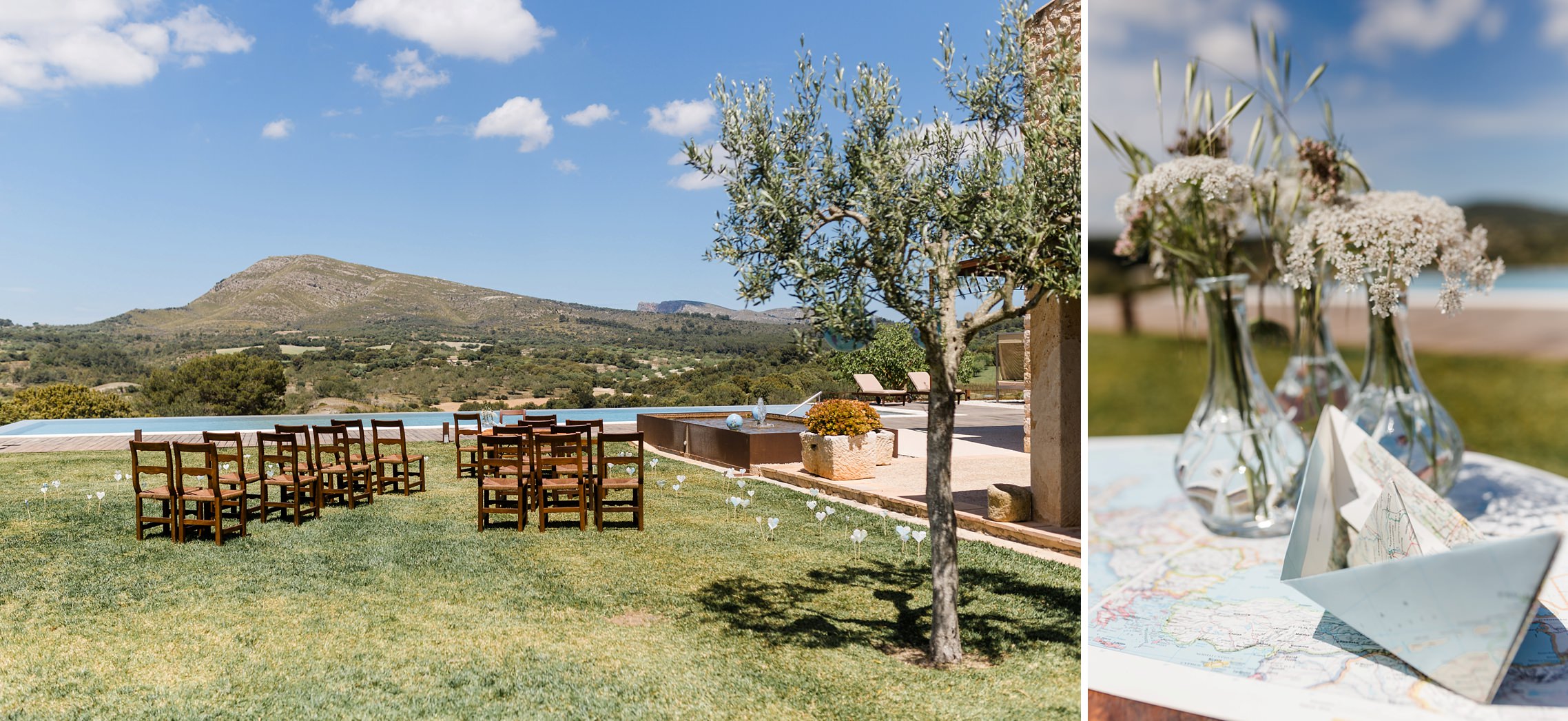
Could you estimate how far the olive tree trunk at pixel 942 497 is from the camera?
123 inches

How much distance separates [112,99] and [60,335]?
11.2m

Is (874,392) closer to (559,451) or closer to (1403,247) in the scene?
(559,451)

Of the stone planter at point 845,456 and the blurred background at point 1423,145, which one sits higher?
the blurred background at point 1423,145

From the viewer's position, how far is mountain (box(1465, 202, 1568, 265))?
183cm

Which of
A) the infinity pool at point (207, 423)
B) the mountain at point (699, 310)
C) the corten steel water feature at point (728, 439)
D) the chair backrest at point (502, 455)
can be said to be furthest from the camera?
the mountain at point (699, 310)

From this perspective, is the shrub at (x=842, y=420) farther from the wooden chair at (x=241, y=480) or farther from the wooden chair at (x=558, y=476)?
the wooden chair at (x=241, y=480)

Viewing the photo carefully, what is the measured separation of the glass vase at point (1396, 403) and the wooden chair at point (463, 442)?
6938 mm

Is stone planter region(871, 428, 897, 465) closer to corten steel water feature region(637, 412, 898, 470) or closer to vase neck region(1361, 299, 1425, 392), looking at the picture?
corten steel water feature region(637, 412, 898, 470)

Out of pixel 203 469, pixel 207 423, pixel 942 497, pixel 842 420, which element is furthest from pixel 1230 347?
pixel 207 423

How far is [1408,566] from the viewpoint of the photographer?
114 centimetres

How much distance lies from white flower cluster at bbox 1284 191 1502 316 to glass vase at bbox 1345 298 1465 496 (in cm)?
16

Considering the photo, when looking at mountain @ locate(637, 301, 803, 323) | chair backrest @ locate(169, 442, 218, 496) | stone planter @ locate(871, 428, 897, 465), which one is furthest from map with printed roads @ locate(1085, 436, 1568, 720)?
mountain @ locate(637, 301, 803, 323)

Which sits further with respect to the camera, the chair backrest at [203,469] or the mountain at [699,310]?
the mountain at [699,310]

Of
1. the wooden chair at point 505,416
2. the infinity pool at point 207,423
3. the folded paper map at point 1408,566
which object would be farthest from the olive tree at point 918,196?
the infinity pool at point 207,423
